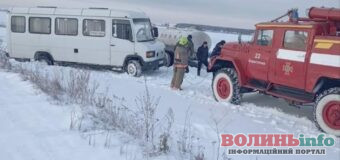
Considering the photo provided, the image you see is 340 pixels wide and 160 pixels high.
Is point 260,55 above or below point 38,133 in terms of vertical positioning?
above

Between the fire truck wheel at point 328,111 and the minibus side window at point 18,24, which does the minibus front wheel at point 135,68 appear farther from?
the fire truck wheel at point 328,111

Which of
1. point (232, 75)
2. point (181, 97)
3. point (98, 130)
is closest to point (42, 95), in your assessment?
point (98, 130)

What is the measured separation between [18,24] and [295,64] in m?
12.4

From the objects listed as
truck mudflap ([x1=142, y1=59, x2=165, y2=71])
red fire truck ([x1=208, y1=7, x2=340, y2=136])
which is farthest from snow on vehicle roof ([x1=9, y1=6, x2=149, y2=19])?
red fire truck ([x1=208, y1=7, x2=340, y2=136])

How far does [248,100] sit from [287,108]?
3.98ft

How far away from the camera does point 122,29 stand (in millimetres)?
15586

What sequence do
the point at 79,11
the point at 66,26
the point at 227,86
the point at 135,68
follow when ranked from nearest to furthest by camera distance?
the point at 227,86 → the point at 135,68 → the point at 79,11 → the point at 66,26

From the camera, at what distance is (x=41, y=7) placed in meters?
17.0

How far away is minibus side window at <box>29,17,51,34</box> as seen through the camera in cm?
1686

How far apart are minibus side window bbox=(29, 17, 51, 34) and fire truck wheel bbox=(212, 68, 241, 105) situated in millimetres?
8273

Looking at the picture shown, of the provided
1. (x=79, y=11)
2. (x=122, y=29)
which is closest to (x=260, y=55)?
(x=122, y=29)

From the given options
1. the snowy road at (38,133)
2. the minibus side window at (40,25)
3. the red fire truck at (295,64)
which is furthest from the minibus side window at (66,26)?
the snowy road at (38,133)

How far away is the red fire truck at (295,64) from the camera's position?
8289mm

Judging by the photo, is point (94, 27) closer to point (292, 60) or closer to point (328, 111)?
point (292, 60)
